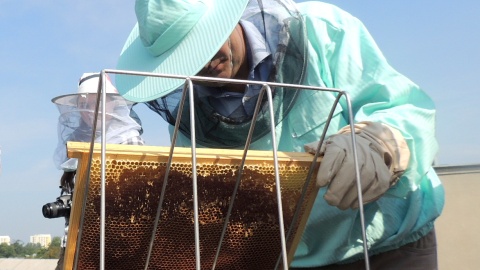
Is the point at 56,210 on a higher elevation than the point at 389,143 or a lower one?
lower

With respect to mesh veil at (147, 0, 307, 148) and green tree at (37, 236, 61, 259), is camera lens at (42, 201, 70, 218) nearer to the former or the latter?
green tree at (37, 236, 61, 259)

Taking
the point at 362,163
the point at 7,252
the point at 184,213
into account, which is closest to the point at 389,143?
the point at 362,163

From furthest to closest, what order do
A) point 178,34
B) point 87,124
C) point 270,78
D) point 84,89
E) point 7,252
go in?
point 7,252 → point 84,89 → point 87,124 → point 270,78 → point 178,34

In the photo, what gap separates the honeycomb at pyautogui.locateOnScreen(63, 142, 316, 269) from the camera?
3.78 ft

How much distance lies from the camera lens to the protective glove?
209 cm

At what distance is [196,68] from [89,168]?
1.33 feet

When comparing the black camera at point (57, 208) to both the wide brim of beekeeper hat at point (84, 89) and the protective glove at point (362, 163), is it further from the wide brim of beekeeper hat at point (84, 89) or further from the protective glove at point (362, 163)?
the protective glove at point (362, 163)

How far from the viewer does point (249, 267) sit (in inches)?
51.1

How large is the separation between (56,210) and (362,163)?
2188 millimetres

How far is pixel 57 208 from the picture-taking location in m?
3.09

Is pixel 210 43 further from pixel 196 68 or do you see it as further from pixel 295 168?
pixel 295 168

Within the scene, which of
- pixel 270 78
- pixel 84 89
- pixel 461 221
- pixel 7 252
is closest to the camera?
pixel 270 78

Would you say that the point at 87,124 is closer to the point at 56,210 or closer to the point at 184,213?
the point at 56,210

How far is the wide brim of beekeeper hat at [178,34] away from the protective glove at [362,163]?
352mm
